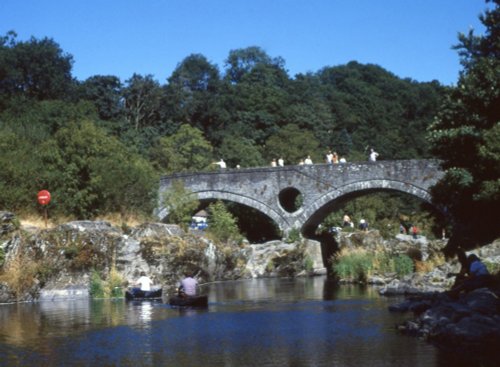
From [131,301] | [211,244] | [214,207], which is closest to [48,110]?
[214,207]

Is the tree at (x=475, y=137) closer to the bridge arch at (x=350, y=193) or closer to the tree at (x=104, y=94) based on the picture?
the bridge arch at (x=350, y=193)

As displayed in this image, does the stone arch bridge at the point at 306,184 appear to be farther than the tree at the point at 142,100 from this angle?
No

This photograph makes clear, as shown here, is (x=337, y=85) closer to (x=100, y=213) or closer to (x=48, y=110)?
(x=48, y=110)

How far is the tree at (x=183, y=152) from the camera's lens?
2655 inches

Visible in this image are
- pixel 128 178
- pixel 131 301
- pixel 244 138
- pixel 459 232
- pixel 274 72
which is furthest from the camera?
pixel 274 72

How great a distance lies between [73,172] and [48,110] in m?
23.7

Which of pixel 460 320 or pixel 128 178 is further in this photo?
pixel 128 178

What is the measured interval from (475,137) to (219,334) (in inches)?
610

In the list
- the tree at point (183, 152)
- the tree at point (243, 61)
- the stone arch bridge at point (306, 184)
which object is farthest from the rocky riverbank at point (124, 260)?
the tree at point (243, 61)

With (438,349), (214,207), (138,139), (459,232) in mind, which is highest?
(138,139)

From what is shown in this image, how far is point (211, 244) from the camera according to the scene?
4103cm

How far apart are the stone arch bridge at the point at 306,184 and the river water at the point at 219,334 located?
720 inches

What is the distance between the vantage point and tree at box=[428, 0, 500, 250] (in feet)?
99.8

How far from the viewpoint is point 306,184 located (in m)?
51.8
